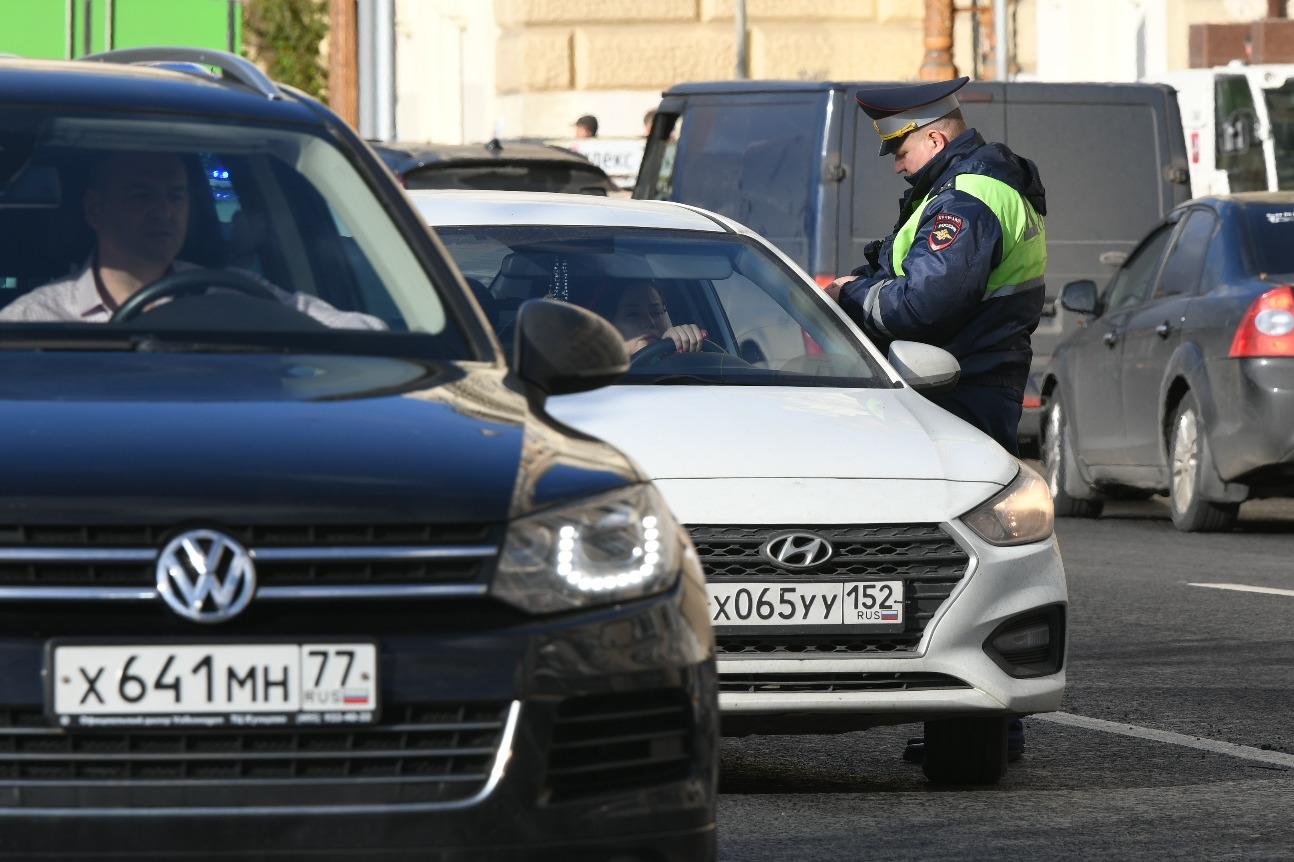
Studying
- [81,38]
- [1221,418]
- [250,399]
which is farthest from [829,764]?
[81,38]

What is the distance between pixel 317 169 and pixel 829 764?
2.57m

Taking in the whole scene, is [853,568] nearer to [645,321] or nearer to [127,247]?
[645,321]

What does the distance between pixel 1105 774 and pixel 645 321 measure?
179 cm

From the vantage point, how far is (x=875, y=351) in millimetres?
8383

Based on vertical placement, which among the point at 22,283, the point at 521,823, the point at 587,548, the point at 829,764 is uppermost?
the point at 22,283

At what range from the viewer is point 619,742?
4.53 meters

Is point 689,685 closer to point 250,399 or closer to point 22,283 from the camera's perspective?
point 250,399

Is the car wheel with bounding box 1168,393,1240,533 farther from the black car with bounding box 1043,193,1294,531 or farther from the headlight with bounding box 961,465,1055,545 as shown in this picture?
the headlight with bounding box 961,465,1055,545

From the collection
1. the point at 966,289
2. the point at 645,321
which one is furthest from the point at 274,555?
the point at 966,289

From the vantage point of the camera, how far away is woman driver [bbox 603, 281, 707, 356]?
8398 mm

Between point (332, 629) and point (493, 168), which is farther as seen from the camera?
point (493, 168)

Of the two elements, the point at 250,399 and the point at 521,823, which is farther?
the point at 250,399

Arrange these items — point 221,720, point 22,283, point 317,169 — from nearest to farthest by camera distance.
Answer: point 221,720
point 22,283
point 317,169

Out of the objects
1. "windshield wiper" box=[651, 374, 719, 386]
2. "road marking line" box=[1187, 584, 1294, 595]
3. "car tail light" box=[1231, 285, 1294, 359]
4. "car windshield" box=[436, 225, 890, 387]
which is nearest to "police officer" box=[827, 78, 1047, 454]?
"car windshield" box=[436, 225, 890, 387]
